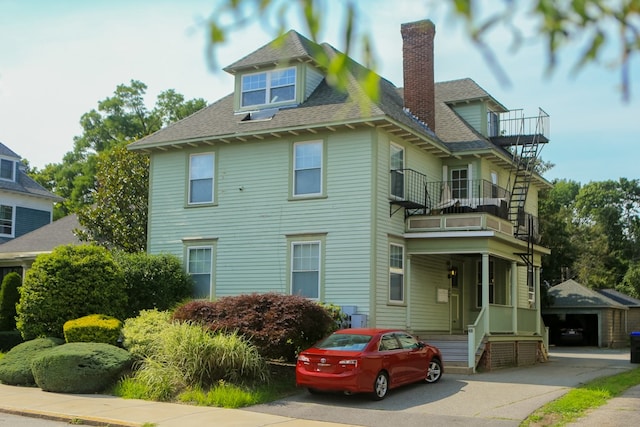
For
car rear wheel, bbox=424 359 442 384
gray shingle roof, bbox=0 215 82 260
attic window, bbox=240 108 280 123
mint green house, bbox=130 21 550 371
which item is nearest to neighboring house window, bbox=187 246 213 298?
mint green house, bbox=130 21 550 371

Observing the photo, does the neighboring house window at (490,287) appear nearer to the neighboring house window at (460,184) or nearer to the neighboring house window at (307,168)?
the neighboring house window at (460,184)

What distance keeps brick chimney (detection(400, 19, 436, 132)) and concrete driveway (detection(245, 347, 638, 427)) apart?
10.3 meters

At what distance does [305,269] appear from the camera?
23.1m

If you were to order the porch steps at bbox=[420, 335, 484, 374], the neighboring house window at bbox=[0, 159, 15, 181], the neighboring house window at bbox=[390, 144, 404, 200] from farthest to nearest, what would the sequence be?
the neighboring house window at bbox=[0, 159, 15, 181]
the neighboring house window at bbox=[390, 144, 404, 200]
the porch steps at bbox=[420, 335, 484, 374]

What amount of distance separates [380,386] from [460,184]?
39.1 ft

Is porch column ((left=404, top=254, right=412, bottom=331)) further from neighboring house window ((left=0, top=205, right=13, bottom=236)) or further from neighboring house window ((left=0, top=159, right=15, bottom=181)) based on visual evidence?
neighboring house window ((left=0, top=159, right=15, bottom=181))

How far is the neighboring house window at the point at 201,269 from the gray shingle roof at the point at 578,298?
25.3 meters

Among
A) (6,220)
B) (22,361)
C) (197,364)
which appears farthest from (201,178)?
(6,220)

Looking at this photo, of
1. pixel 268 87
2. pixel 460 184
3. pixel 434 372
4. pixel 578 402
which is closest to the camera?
pixel 578 402

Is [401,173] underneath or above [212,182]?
above

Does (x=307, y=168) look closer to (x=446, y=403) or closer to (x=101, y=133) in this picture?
(x=446, y=403)

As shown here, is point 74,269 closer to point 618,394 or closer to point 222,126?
point 222,126

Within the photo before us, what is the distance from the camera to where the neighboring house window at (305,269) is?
2283cm

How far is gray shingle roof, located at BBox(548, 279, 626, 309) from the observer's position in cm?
4334
